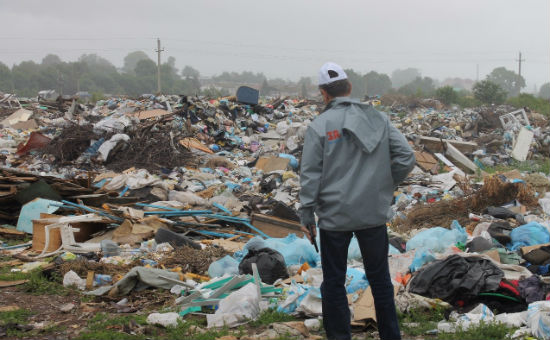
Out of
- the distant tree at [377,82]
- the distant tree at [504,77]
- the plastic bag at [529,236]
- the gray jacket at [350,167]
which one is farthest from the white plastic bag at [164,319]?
the distant tree at [504,77]

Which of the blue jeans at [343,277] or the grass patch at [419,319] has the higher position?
the blue jeans at [343,277]

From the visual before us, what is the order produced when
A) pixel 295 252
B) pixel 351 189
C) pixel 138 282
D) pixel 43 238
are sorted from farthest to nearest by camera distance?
1. pixel 43 238
2. pixel 295 252
3. pixel 138 282
4. pixel 351 189

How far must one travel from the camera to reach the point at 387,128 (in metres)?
3.01

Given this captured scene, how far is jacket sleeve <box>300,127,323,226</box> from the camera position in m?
2.93

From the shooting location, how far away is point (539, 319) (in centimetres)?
322

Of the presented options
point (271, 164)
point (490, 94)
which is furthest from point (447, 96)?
point (271, 164)

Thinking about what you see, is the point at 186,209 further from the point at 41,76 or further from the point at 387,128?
the point at 41,76

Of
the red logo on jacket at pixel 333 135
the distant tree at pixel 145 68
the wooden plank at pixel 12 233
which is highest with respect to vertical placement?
the distant tree at pixel 145 68

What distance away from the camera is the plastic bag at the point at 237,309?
12.2 ft

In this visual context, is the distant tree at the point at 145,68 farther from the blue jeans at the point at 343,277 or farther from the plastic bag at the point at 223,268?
the blue jeans at the point at 343,277

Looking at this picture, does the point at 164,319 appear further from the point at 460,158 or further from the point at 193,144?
the point at 460,158

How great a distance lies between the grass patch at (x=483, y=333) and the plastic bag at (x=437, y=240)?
77.7 inches

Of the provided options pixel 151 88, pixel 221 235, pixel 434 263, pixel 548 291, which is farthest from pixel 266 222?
pixel 151 88

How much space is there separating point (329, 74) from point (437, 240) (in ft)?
10.0
